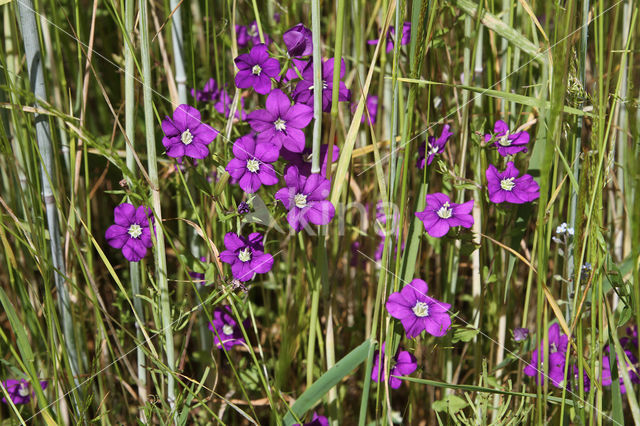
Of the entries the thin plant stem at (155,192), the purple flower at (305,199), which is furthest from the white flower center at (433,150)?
the thin plant stem at (155,192)

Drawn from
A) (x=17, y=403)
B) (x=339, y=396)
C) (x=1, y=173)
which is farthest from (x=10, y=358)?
(x=339, y=396)

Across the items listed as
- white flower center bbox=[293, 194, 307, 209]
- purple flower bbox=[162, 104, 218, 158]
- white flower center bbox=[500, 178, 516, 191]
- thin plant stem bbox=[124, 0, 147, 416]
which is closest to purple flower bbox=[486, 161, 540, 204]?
white flower center bbox=[500, 178, 516, 191]

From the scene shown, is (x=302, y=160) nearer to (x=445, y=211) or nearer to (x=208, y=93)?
(x=445, y=211)

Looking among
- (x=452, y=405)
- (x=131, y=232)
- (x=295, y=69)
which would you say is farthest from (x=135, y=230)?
(x=452, y=405)

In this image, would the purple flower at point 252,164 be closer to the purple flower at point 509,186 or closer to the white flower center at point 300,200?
the white flower center at point 300,200

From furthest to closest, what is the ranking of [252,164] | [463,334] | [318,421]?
[318,421] < [463,334] < [252,164]

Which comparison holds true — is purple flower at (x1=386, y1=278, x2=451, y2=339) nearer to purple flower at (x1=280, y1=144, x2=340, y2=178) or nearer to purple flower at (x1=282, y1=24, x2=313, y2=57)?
purple flower at (x1=280, y1=144, x2=340, y2=178)
